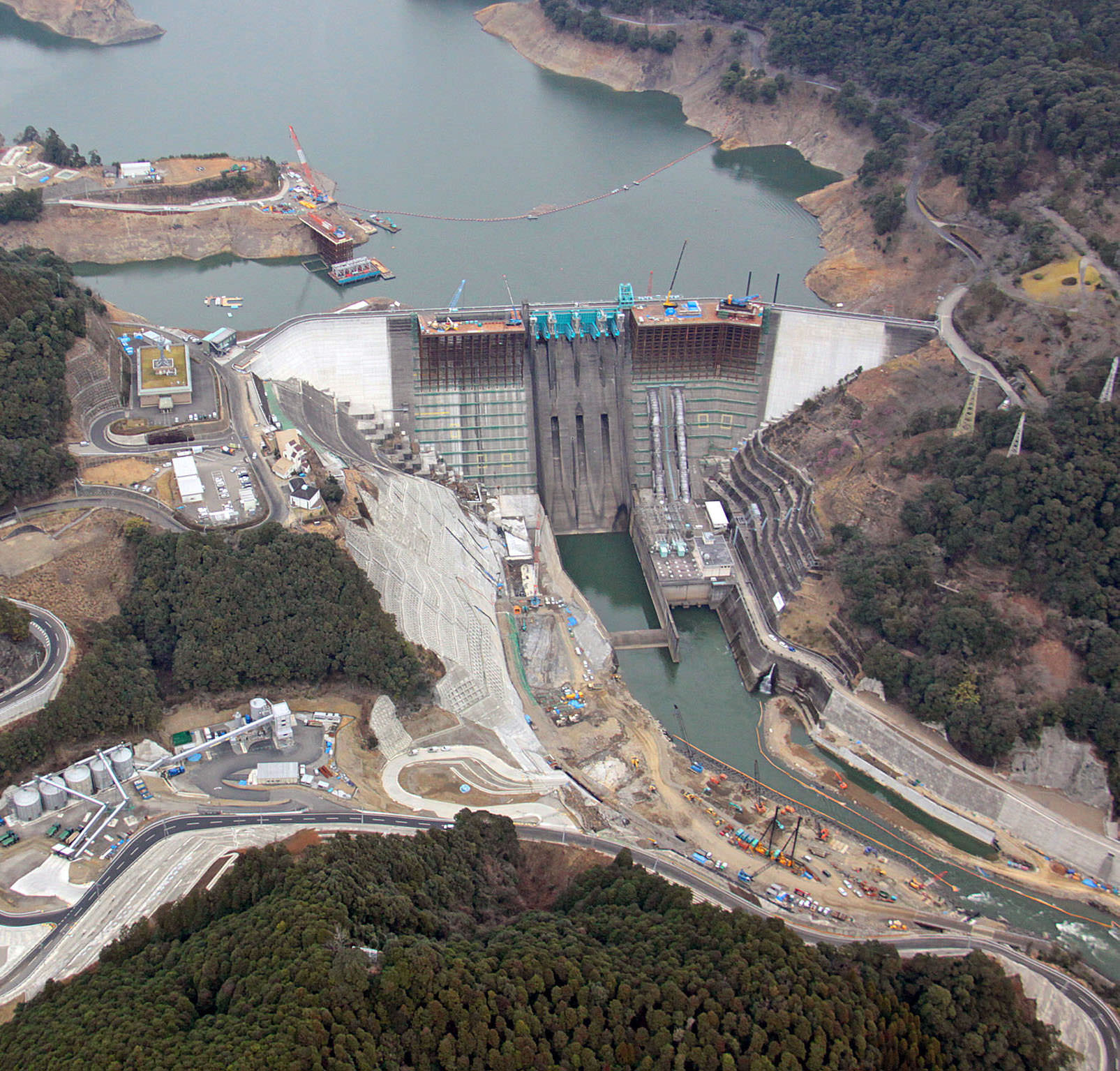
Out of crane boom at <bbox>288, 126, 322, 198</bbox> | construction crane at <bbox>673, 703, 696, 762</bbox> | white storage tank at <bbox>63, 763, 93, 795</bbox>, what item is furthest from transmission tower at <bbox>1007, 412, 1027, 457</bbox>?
crane boom at <bbox>288, 126, 322, 198</bbox>

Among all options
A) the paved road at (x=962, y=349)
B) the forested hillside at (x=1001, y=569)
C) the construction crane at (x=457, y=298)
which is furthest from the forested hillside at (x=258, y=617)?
the paved road at (x=962, y=349)

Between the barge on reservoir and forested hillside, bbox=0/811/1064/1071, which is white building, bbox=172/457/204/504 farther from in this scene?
the barge on reservoir

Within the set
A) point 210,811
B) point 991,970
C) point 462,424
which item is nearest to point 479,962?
point 210,811

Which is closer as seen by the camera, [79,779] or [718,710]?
[79,779]

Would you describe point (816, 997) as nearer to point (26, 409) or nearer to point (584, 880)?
point (584, 880)

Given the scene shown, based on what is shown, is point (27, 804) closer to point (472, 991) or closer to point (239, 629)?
point (239, 629)

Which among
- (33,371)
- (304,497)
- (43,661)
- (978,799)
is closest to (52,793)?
(43,661)
